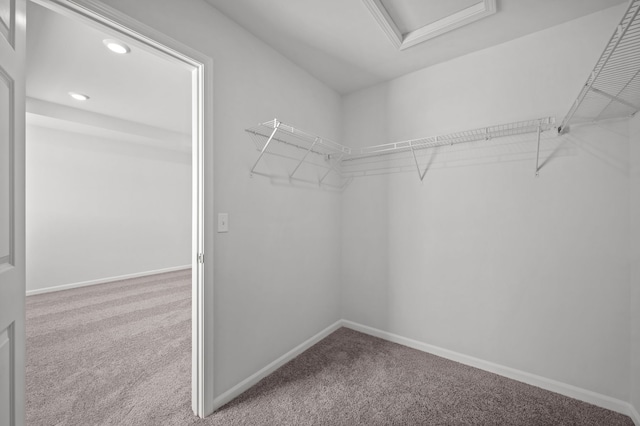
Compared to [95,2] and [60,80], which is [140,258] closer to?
[60,80]

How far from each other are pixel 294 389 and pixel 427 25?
8.63 ft

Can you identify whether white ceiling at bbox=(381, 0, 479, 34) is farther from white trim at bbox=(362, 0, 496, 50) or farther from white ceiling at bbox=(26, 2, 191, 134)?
white ceiling at bbox=(26, 2, 191, 134)

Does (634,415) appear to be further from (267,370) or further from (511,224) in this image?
(267,370)

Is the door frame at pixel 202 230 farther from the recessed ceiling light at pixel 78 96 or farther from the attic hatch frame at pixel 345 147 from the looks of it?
the recessed ceiling light at pixel 78 96

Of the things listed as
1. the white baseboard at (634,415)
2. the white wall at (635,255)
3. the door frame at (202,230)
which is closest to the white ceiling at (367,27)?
the door frame at (202,230)

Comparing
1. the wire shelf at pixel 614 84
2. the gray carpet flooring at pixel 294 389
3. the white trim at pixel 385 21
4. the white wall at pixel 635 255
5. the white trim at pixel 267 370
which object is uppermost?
the white trim at pixel 385 21

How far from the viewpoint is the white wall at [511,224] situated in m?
1.62

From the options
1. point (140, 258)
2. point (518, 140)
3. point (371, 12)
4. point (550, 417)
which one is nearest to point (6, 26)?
point (371, 12)

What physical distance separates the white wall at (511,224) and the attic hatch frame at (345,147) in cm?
8

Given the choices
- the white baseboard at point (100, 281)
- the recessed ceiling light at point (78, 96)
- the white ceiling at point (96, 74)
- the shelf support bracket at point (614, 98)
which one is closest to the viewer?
the shelf support bracket at point (614, 98)

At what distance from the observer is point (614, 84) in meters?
1.33

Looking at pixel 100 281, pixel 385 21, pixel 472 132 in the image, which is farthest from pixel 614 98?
pixel 100 281

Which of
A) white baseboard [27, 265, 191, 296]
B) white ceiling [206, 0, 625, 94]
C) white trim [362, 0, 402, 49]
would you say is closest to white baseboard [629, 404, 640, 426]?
white ceiling [206, 0, 625, 94]

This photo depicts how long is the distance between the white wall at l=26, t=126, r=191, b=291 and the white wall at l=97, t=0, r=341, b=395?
3951 mm
